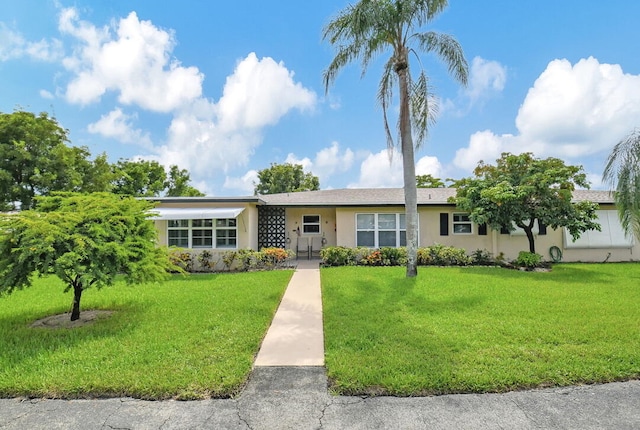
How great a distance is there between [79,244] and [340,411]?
6458mm

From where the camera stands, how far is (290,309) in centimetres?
895

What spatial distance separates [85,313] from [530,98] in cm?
1992

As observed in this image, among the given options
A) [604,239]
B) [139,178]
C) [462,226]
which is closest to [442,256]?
[462,226]

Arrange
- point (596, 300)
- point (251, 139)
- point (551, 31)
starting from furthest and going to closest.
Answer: point (251, 139), point (551, 31), point (596, 300)

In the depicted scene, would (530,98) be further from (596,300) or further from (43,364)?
(43,364)

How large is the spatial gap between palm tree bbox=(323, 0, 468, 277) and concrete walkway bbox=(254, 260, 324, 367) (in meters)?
5.15

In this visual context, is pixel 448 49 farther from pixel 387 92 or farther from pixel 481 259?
pixel 481 259

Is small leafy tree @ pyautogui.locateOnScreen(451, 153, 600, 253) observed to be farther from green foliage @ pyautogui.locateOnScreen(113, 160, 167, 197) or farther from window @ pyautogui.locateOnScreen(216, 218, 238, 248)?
green foliage @ pyautogui.locateOnScreen(113, 160, 167, 197)

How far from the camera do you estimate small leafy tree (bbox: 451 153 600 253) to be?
49.4 feet

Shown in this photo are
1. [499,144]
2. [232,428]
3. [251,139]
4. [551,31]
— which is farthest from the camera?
[251,139]

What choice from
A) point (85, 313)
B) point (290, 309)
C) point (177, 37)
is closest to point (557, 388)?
point (290, 309)

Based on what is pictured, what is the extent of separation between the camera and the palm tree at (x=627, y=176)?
11539 mm

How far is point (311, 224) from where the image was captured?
21188mm

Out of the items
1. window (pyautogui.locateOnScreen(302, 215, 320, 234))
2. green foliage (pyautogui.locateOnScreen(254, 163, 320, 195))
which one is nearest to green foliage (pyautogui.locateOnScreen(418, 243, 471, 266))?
window (pyautogui.locateOnScreen(302, 215, 320, 234))
